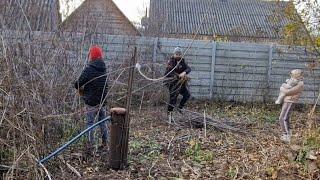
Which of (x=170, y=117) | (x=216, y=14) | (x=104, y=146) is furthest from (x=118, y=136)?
(x=216, y=14)

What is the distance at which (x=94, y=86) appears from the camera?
6992 mm

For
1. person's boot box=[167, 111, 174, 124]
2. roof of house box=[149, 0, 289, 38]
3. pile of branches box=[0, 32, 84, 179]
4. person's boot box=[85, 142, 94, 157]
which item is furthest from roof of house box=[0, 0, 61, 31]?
roof of house box=[149, 0, 289, 38]

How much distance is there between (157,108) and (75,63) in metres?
3.41

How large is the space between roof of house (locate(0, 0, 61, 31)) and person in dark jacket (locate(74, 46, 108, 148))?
45.0 inches

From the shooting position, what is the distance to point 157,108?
10961mm

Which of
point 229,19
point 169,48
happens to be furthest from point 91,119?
point 229,19

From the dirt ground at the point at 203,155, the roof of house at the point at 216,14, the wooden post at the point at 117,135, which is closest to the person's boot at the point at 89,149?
the dirt ground at the point at 203,155

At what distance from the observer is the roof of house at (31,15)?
23.8 feet

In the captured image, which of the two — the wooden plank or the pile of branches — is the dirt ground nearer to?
the pile of branches

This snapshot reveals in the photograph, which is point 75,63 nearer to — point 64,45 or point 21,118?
point 64,45

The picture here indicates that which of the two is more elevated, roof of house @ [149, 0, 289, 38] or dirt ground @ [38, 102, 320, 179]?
roof of house @ [149, 0, 289, 38]

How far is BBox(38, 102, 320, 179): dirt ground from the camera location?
5.53 metres

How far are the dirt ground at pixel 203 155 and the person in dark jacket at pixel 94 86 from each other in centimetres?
55

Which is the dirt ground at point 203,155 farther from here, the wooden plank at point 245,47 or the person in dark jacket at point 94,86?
the wooden plank at point 245,47
